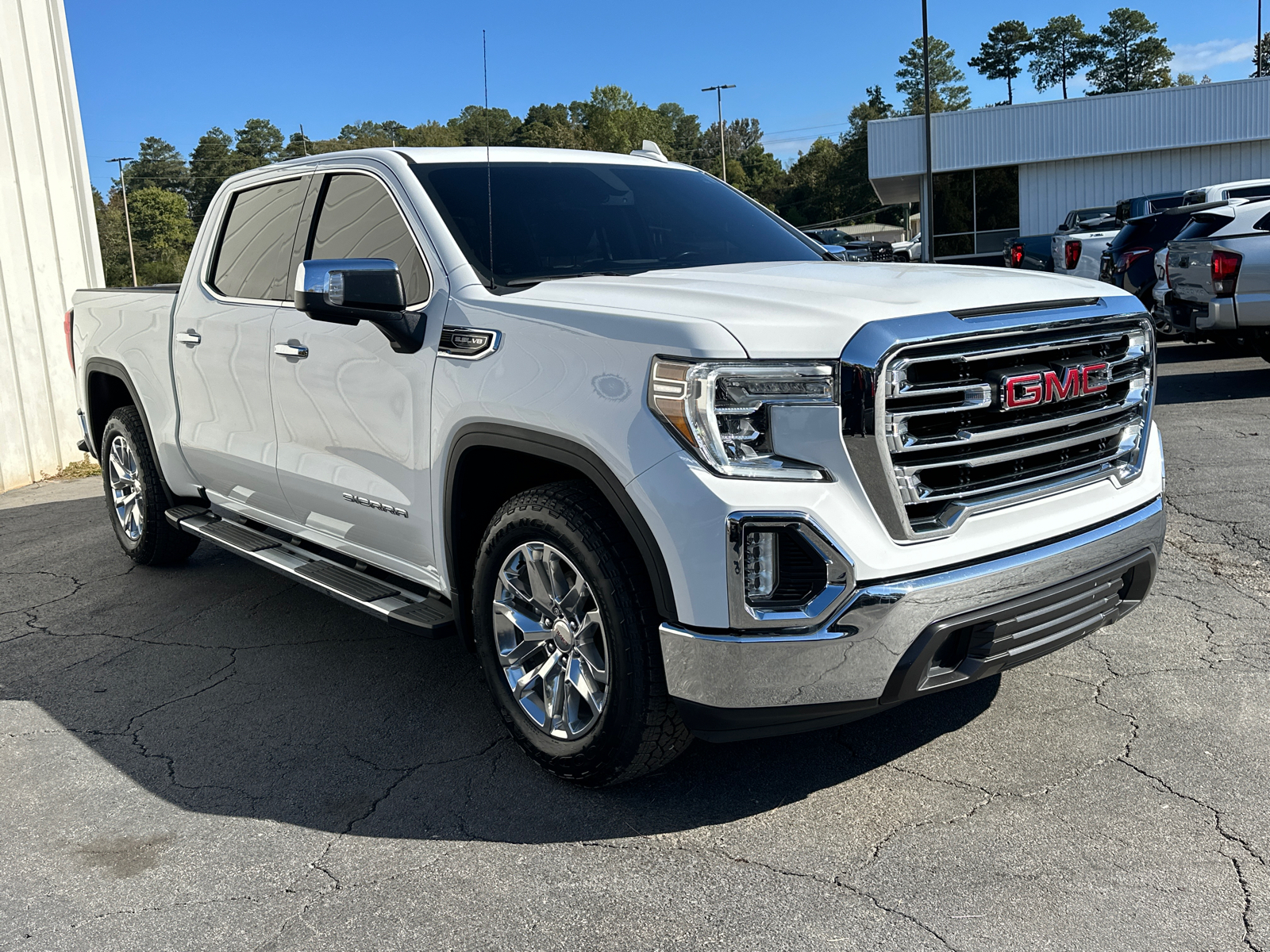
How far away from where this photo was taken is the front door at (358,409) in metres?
3.82

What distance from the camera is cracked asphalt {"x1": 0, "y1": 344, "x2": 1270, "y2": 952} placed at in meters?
2.75

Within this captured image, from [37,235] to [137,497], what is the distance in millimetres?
4770

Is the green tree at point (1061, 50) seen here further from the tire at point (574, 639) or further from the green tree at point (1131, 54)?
the tire at point (574, 639)

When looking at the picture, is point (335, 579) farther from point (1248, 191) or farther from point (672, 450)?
point (1248, 191)

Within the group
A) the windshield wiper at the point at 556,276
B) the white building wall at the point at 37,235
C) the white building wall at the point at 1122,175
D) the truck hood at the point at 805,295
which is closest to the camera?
the truck hood at the point at 805,295

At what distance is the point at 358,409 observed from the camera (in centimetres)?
404

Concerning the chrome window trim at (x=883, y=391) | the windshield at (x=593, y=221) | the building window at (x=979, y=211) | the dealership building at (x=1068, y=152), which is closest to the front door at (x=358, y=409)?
the windshield at (x=593, y=221)

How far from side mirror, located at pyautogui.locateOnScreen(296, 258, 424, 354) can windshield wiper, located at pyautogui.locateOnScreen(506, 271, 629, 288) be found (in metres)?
0.33

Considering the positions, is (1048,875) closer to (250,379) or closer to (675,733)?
(675,733)

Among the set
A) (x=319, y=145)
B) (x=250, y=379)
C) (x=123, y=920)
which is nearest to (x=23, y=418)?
(x=319, y=145)

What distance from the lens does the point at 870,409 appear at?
281 centimetres

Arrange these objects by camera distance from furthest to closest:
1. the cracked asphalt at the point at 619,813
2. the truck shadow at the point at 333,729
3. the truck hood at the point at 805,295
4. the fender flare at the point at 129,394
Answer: the fender flare at the point at 129,394
the truck shadow at the point at 333,729
the truck hood at the point at 805,295
the cracked asphalt at the point at 619,813

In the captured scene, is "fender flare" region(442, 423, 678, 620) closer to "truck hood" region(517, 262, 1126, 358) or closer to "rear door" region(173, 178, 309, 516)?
"truck hood" region(517, 262, 1126, 358)

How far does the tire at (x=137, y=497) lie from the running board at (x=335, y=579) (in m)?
0.59
